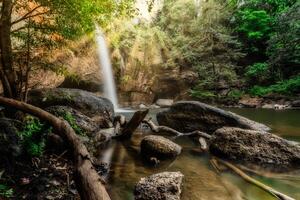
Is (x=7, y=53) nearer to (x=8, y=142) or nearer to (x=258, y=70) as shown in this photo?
(x=8, y=142)

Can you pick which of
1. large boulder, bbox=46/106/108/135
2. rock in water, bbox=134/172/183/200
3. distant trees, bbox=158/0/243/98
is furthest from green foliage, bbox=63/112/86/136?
distant trees, bbox=158/0/243/98

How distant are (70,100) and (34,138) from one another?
4.18 meters

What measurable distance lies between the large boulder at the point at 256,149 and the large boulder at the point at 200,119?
7.34ft

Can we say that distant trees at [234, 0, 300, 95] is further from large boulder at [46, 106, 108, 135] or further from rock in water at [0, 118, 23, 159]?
rock in water at [0, 118, 23, 159]

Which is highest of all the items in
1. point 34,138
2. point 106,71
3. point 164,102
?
point 106,71

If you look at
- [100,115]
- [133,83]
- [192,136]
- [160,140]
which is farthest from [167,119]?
[133,83]

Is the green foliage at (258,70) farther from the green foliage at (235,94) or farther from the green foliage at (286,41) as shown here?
the green foliage at (235,94)

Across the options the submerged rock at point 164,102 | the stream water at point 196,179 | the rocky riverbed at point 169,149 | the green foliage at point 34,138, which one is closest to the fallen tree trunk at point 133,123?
the rocky riverbed at point 169,149

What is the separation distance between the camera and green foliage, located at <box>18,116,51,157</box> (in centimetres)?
521

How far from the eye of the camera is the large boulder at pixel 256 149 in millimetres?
6926

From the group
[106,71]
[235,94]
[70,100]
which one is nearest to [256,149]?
[70,100]

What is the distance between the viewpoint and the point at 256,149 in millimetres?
7215

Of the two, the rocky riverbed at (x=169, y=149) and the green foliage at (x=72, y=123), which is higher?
the green foliage at (x=72, y=123)

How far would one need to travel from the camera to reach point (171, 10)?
25.9m
